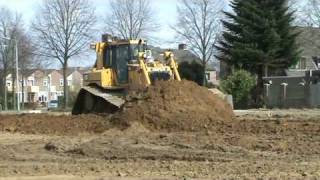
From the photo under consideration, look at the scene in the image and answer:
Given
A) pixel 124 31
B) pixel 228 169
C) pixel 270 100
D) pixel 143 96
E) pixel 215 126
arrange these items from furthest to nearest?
pixel 124 31, pixel 270 100, pixel 143 96, pixel 215 126, pixel 228 169

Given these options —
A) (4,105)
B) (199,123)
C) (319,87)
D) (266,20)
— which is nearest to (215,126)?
(199,123)

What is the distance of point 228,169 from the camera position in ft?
35.8

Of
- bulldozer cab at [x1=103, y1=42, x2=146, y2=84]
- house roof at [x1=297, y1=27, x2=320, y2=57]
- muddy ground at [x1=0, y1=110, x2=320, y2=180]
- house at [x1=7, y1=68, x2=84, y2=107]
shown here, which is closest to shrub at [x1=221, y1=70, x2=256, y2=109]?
house roof at [x1=297, y1=27, x2=320, y2=57]

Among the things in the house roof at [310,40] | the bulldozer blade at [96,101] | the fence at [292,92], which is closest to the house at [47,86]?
the house roof at [310,40]

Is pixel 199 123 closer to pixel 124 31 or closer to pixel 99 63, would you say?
pixel 99 63

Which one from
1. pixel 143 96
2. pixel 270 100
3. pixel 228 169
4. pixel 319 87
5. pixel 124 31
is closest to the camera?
pixel 228 169

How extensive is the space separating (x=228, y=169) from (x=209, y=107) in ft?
29.0

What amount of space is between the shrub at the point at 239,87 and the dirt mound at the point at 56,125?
26191mm

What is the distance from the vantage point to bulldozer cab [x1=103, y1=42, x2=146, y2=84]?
78.0ft

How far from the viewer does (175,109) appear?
18.9 meters

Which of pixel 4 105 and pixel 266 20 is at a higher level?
pixel 266 20

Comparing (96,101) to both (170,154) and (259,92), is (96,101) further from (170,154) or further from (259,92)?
(259,92)

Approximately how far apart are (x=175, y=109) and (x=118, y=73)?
581 cm

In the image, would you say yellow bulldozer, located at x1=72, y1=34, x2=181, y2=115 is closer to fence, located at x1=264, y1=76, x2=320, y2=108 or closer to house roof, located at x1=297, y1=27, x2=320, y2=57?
fence, located at x1=264, y1=76, x2=320, y2=108
